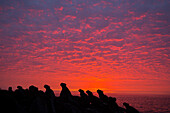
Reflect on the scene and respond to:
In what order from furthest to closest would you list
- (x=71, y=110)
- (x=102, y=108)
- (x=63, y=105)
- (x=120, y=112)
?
(x=120, y=112)
(x=102, y=108)
(x=63, y=105)
(x=71, y=110)

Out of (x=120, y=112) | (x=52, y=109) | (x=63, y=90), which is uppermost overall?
(x=63, y=90)

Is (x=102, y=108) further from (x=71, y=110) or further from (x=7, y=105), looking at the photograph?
(x=7, y=105)

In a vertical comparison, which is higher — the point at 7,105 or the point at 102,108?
the point at 7,105

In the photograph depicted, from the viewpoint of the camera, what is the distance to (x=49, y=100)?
1820 centimetres

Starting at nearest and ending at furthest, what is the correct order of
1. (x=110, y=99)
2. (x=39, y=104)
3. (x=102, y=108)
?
(x=39, y=104), (x=102, y=108), (x=110, y=99)

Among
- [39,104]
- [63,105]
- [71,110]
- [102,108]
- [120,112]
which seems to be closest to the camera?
[39,104]

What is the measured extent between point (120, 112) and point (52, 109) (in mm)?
10846

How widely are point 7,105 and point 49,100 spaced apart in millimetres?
6511

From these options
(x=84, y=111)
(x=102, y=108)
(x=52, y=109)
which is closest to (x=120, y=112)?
(x=102, y=108)

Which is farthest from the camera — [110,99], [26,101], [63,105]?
[110,99]

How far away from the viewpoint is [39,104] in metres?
14.6

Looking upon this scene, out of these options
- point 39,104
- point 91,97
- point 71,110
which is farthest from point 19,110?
point 91,97

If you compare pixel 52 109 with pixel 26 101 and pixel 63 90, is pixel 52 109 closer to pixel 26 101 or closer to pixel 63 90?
pixel 26 101

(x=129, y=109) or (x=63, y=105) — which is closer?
(x=63, y=105)
